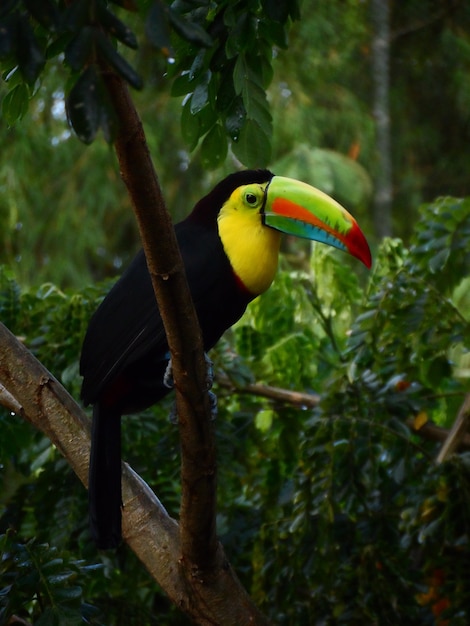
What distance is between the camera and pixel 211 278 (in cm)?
258

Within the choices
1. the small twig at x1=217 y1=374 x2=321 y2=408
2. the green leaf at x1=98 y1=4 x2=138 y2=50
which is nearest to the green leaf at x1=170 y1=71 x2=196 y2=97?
the green leaf at x1=98 y1=4 x2=138 y2=50

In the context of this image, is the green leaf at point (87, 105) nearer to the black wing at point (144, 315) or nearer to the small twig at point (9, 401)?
the small twig at point (9, 401)

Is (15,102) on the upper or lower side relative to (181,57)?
upper

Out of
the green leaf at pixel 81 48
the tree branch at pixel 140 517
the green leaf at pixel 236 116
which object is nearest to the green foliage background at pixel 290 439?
the green leaf at pixel 236 116

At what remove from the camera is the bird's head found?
2516mm

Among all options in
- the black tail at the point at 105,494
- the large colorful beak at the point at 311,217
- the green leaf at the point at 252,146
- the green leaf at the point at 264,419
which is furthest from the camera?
the green leaf at the point at 264,419

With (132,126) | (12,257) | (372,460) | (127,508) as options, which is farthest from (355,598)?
(12,257)

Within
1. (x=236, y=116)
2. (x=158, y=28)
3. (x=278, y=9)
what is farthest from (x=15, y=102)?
(x=158, y=28)

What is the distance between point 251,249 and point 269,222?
0.09 m

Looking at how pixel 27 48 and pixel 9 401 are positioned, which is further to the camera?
pixel 9 401

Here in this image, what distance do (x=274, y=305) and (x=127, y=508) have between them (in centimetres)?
111

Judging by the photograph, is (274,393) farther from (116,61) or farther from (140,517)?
(116,61)

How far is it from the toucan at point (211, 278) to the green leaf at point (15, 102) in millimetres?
670

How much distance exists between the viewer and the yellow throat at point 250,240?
2.60 m
